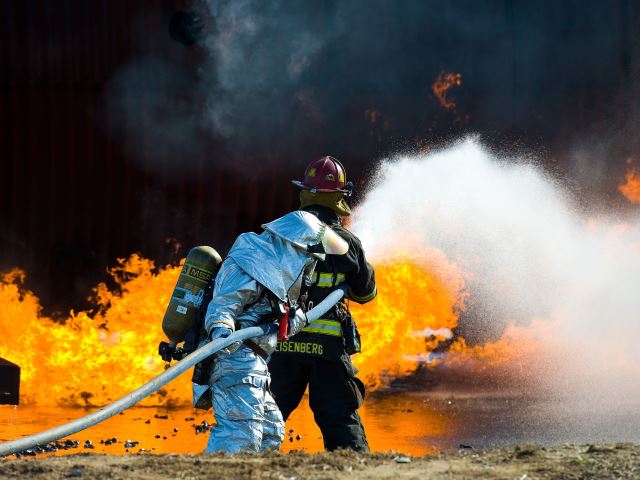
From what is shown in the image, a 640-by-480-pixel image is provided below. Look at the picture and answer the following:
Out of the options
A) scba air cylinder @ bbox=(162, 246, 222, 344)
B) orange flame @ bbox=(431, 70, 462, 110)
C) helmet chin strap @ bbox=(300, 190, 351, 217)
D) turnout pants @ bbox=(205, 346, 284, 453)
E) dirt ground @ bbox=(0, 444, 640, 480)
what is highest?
orange flame @ bbox=(431, 70, 462, 110)

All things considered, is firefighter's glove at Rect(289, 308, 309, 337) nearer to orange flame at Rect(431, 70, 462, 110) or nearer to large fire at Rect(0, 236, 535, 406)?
large fire at Rect(0, 236, 535, 406)

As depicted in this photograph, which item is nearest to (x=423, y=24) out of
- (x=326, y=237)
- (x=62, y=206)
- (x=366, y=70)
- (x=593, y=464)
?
(x=366, y=70)

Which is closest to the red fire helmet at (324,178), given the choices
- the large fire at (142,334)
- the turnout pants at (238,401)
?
the turnout pants at (238,401)

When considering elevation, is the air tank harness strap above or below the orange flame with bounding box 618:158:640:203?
below

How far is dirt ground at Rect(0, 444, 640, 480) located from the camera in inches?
154

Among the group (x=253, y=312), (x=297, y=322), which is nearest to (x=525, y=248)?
(x=297, y=322)

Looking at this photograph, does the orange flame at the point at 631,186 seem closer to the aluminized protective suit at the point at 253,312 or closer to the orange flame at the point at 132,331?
the orange flame at the point at 132,331

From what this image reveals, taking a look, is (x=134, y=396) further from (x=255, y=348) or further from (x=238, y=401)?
(x=255, y=348)

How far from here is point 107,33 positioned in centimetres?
1296

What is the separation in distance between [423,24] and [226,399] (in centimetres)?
1013

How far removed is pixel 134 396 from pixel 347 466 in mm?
1069

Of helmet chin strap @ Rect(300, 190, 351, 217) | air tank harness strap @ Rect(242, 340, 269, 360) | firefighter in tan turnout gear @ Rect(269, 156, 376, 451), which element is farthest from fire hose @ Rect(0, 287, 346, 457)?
helmet chin strap @ Rect(300, 190, 351, 217)

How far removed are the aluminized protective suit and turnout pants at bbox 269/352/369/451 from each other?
0.44 metres

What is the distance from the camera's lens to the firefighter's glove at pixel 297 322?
487 centimetres
